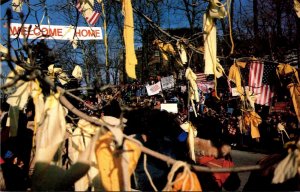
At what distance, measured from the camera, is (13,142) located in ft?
12.1

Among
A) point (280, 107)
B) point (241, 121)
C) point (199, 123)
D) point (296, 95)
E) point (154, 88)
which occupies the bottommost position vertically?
point (241, 121)

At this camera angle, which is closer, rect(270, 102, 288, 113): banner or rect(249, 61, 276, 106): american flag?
rect(249, 61, 276, 106): american flag

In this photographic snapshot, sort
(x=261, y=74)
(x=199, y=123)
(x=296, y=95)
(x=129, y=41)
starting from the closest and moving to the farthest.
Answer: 1. (x=129, y=41)
2. (x=199, y=123)
3. (x=296, y=95)
4. (x=261, y=74)

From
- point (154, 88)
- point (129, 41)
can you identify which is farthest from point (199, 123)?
point (154, 88)

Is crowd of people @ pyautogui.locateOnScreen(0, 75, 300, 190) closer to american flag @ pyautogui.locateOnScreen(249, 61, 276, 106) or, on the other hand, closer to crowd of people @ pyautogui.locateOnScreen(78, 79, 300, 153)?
crowd of people @ pyautogui.locateOnScreen(78, 79, 300, 153)

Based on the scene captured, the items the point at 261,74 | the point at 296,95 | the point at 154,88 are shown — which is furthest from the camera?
the point at 154,88

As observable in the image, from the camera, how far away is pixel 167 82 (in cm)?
1308

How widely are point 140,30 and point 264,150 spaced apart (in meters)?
11.9

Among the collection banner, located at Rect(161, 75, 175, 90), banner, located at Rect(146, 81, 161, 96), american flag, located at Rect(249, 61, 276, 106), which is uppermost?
american flag, located at Rect(249, 61, 276, 106)

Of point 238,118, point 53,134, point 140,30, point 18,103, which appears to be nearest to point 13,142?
point 18,103

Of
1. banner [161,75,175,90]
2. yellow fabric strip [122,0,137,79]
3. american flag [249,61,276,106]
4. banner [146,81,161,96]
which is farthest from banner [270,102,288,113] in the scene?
yellow fabric strip [122,0,137,79]

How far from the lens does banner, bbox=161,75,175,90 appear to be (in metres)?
12.9

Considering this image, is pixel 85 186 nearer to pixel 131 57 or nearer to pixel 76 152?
pixel 76 152

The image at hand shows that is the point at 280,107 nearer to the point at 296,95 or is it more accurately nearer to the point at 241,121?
the point at 241,121
